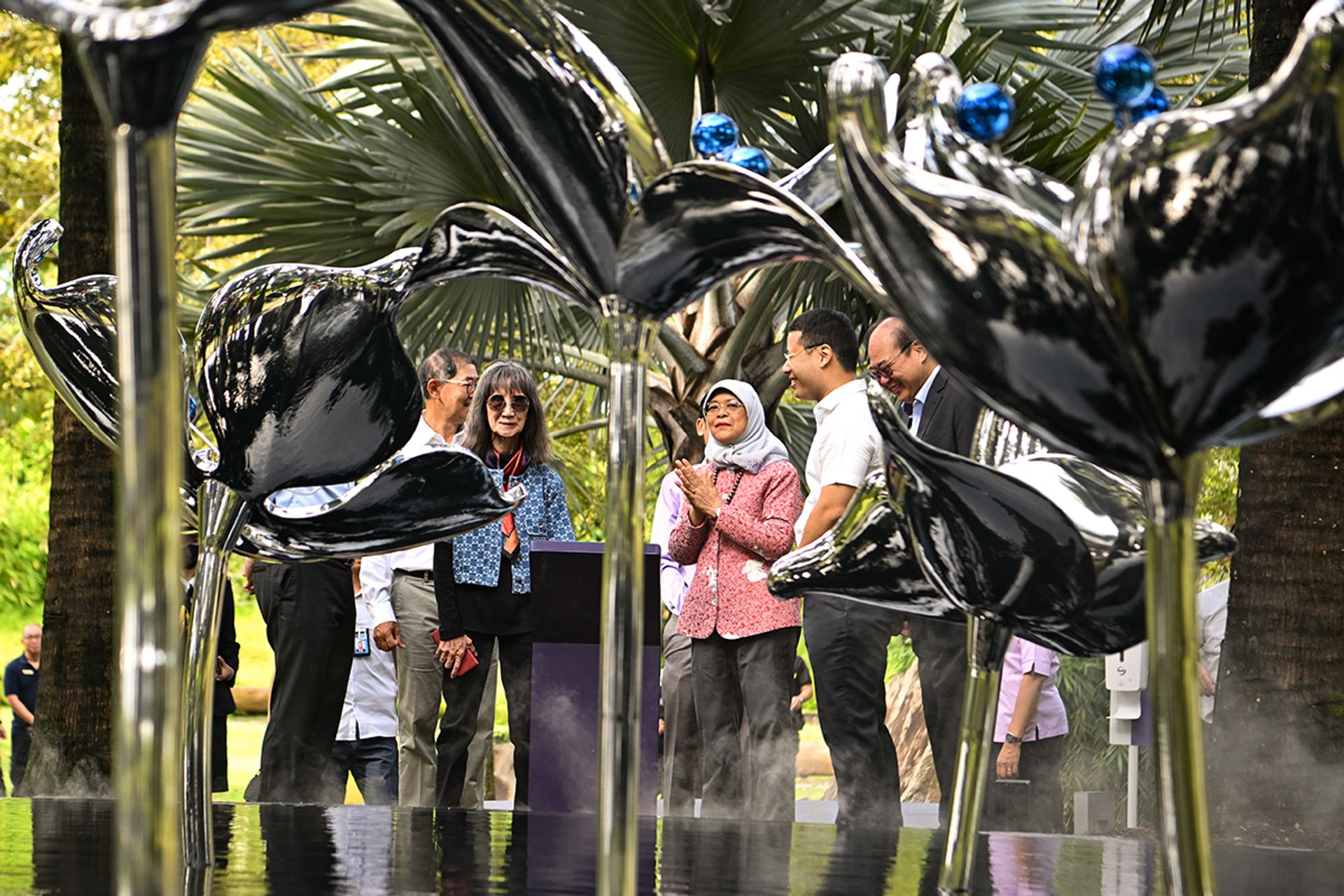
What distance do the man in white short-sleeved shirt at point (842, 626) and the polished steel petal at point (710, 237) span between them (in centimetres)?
244

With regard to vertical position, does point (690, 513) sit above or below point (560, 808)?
above

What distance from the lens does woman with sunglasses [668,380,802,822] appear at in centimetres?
328

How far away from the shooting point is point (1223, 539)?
1.87 ft

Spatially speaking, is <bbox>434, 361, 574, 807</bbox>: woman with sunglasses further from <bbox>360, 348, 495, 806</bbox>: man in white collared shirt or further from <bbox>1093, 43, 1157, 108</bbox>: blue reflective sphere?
<bbox>1093, 43, 1157, 108</bbox>: blue reflective sphere

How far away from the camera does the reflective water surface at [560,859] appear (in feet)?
2.27

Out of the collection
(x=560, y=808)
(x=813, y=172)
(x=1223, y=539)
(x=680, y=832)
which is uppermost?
(x=813, y=172)

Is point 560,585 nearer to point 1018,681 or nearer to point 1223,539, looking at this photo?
point 1018,681

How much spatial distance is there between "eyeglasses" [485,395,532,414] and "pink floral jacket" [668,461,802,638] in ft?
1.60

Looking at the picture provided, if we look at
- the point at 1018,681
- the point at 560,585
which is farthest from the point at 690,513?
the point at 1018,681

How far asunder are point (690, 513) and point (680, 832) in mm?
2429

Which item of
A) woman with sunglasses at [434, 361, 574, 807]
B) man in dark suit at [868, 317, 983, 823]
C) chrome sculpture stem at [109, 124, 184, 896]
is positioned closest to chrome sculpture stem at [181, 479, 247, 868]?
chrome sculpture stem at [109, 124, 184, 896]

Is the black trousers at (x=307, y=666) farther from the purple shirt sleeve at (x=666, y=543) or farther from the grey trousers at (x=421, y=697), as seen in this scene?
the purple shirt sleeve at (x=666, y=543)

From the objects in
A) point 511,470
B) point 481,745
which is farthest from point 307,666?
point 511,470

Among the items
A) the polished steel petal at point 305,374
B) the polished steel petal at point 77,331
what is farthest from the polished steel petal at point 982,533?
the polished steel petal at point 77,331
